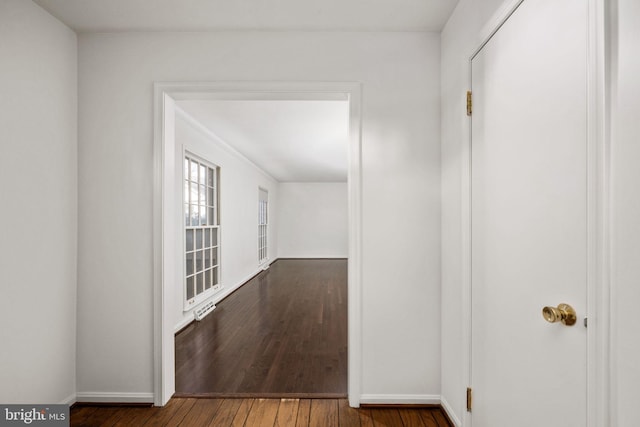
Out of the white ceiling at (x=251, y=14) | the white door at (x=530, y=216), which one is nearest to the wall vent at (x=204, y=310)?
the white ceiling at (x=251, y=14)

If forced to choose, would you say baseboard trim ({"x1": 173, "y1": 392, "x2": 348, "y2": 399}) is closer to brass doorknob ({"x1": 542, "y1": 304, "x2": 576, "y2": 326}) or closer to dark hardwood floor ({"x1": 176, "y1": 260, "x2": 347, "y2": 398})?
dark hardwood floor ({"x1": 176, "y1": 260, "x2": 347, "y2": 398})

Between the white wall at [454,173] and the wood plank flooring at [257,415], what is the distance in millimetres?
333

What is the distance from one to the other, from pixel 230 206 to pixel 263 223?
314cm

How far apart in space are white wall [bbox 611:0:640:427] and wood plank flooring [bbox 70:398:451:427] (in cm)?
137

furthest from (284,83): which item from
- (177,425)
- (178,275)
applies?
(178,275)

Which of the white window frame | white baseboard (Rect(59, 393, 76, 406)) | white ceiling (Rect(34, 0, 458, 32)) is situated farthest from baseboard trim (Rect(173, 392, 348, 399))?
white ceiling (Rect(34, 0, 458, 32))

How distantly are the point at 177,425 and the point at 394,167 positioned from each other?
208 centimetres

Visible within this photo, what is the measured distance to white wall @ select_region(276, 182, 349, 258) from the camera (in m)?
10.6

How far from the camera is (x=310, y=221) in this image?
34.8ft

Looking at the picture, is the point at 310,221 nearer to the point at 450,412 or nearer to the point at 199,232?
the point at 199,232

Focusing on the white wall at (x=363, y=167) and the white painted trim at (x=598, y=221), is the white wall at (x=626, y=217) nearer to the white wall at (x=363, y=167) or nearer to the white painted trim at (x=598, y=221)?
the white painted trim at (x=598, y=221)

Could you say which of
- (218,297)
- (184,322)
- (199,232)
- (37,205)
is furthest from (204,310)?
(37,205)

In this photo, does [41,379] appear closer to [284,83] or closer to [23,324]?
[23,324]

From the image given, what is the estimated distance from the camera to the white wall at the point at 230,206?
3.73m
